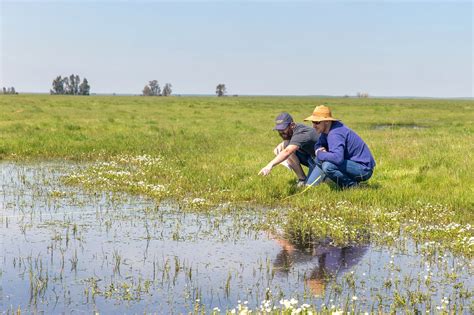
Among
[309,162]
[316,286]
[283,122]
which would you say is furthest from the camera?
[309,162]

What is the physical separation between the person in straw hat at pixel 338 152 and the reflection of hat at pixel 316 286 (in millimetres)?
4422

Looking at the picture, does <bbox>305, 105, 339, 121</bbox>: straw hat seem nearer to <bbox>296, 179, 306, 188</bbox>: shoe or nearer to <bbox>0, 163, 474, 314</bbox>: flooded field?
<bbox>296, 179, 306, 188</bbox>: shoe

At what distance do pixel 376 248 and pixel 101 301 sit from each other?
4170mm

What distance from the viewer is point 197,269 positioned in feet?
26.3

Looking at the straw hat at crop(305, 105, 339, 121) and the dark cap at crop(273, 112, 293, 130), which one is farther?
the dark cap at crop(273, 112, 293, 130)

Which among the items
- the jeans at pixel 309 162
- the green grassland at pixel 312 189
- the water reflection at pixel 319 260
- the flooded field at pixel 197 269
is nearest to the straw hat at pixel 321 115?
the jeans at pixel 309 162

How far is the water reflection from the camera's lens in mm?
7712

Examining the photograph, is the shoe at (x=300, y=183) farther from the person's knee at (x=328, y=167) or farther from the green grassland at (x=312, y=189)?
the person's knee at (x=328, y=167)

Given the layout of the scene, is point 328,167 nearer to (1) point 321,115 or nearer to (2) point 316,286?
(1) point 321,115

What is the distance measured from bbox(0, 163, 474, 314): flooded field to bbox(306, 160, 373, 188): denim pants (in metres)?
1.69

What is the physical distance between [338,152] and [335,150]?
69 millimetres

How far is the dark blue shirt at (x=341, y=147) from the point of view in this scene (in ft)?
38.6

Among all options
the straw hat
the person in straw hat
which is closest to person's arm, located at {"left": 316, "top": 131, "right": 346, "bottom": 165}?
the person in straw hat

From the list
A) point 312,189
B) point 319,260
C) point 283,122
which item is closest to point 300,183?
point 312,189
